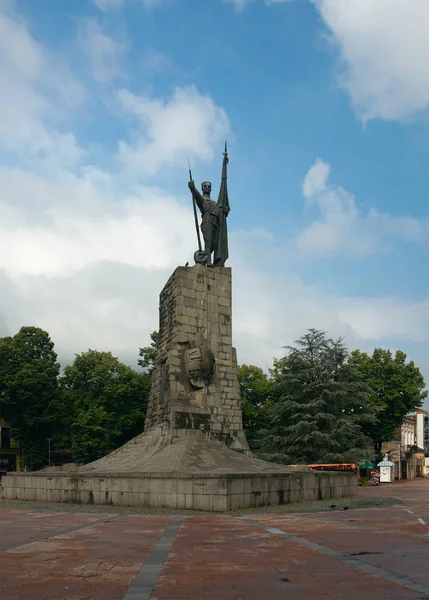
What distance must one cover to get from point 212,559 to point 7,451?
55959 mm

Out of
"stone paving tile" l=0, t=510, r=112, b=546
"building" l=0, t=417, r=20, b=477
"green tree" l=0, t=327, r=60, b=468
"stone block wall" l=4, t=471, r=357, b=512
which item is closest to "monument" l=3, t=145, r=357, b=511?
"stone block wall" l=4, t=471, r=357, b=512

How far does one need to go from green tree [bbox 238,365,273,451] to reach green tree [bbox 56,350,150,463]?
27.6 ft

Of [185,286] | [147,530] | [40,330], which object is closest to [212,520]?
[147,530]

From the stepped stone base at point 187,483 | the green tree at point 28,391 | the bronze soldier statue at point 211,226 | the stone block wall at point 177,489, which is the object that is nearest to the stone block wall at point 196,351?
the bronze soldier statue at point 211,226

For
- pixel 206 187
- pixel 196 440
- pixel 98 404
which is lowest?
pixel 98 404

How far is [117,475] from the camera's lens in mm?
20172

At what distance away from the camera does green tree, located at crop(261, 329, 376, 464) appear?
41656 millimetres

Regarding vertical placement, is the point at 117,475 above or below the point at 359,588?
below

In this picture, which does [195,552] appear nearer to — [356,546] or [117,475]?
[356,546]

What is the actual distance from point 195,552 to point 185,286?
17191 mm

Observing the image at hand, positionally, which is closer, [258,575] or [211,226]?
[258,575]

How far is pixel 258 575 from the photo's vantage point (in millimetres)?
8086

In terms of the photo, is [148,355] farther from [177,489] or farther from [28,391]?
[177,489]

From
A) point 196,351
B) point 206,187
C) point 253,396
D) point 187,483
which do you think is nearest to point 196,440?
point 196,351
